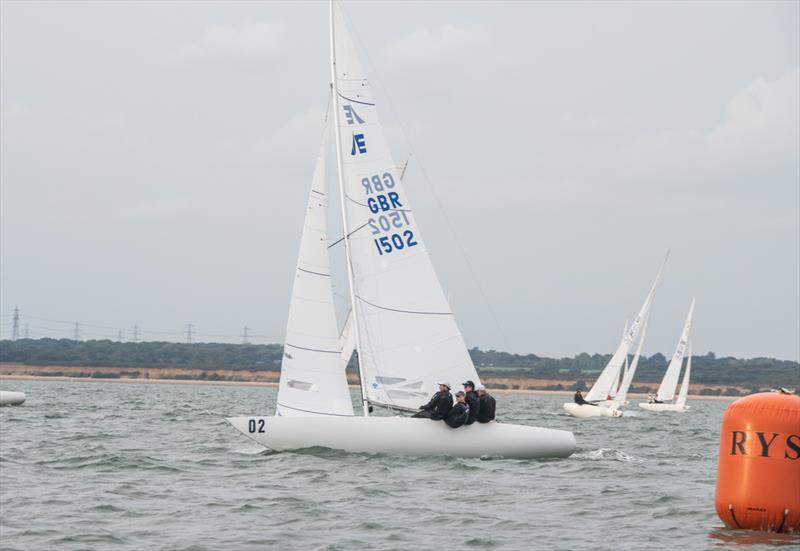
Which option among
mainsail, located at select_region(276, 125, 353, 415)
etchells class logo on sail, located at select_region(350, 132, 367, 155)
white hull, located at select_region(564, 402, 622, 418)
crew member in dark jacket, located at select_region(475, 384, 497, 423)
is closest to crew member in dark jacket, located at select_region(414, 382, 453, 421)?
crew member in dark jacket, located at select_region(475, 384, 497, 423)

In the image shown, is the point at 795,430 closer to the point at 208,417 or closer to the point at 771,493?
the point at 771,493

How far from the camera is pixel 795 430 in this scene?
12.5 meters

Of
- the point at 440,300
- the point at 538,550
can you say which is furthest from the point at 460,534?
the point at 440,300

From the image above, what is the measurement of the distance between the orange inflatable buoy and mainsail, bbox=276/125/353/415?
9.12 m

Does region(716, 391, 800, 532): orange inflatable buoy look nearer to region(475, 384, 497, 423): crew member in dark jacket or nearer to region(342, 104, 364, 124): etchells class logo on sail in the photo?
region(475, 384, 497, 423): crew member in dark jacket

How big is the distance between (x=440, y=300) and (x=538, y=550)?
32.0 ft

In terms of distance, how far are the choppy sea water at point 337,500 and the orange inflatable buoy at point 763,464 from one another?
0.82ft

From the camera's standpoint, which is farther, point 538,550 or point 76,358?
point 76,358

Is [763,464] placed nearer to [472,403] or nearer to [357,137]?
[472,403]

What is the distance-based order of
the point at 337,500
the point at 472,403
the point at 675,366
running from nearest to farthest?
the point at 337,500 < the point at 472,403 < the point at 675,366

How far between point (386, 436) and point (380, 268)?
3196 mm

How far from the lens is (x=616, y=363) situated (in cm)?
5712

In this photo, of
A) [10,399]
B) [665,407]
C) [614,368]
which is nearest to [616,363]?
[614,368]

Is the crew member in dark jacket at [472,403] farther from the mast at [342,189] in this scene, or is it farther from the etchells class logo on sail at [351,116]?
the etchells class logo on sail at [351,116]
